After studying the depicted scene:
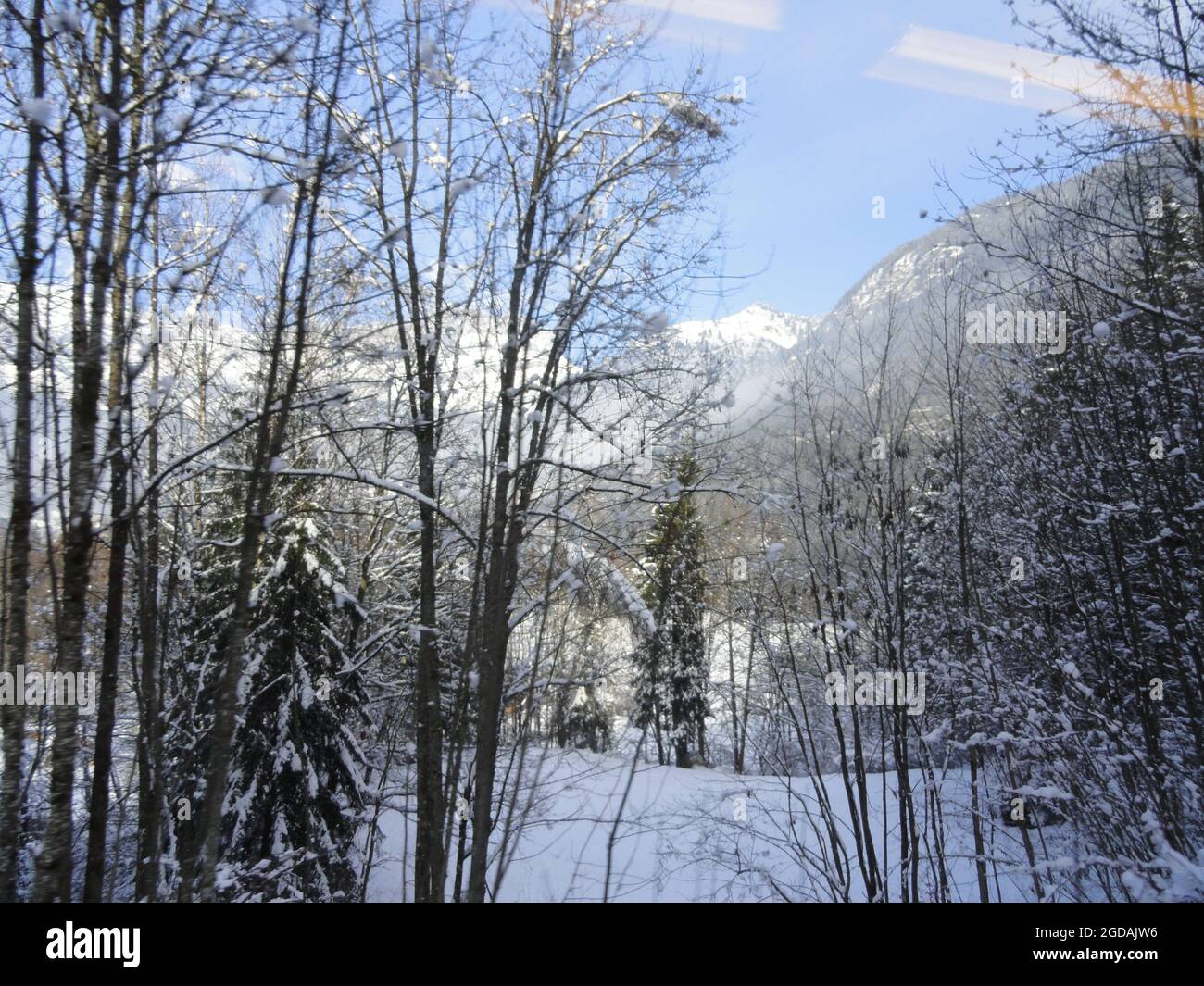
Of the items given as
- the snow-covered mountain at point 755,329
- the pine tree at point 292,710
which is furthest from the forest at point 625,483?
the pine tree at point 292,710

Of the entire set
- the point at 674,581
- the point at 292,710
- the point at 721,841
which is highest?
the point at 674,581

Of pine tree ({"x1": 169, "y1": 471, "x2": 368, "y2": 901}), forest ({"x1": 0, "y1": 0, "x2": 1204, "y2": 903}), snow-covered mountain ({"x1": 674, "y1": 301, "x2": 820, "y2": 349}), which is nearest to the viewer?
forest ({"x1": 0, "y1": 0, "x2": 1204, "y2": 903})

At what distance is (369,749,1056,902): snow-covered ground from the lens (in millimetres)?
4168

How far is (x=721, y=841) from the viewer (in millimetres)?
5695

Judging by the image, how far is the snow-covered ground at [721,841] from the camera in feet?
13.7

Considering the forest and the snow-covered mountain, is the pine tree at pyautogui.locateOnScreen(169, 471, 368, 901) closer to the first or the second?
the forest

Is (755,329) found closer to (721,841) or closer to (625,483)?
(625,483)

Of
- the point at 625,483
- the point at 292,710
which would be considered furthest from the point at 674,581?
the point at 292,710

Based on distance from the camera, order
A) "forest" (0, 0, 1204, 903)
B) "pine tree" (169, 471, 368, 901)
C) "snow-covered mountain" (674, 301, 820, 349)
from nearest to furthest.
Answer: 1. "forest" (0, 0, 1204, 903)
2. "snow-covered mountain" (674, 301, 820, 349)
3. "pine tree" (169, 471, 368, 901)

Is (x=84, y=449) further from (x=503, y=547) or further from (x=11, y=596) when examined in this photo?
(x=503, y=547)

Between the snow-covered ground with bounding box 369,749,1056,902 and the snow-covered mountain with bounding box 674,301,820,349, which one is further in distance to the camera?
the snow-covered mountain with bounding box 674,301,820,349

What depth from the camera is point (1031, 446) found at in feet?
22.0

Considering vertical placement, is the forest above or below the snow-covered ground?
above

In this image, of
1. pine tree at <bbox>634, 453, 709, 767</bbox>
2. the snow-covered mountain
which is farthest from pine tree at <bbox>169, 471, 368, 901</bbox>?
the snow-covered mountain
